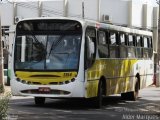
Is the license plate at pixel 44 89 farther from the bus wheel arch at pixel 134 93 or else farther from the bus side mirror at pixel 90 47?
the bus wheel arch at pixel 134 93

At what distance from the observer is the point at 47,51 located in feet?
60.4

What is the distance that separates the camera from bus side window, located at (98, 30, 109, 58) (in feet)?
63.8

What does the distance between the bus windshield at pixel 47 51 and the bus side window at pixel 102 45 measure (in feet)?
4.44

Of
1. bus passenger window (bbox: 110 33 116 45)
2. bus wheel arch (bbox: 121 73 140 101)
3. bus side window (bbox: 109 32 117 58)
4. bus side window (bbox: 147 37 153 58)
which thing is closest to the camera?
bus side window (bbox: 109 32 117 58)

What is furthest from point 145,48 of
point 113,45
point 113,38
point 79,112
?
point 79,112

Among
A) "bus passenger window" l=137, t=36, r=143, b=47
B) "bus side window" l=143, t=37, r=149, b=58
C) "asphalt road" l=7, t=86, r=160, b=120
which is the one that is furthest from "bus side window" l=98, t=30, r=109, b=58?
"bus side window" l=143, t=37, r=149, b=58

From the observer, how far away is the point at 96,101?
1956 centimetres

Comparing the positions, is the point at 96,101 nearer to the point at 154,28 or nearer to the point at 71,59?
the point at 71,59

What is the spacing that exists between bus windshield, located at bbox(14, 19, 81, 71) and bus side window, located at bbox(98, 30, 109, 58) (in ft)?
4.44

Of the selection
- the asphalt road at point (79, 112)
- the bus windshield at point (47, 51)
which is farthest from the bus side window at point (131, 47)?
the bus windshield at point (47, 51)

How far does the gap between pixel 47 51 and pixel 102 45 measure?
7.26 ft

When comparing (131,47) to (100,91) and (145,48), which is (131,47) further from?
(100,91)

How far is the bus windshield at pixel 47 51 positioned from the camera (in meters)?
18.2

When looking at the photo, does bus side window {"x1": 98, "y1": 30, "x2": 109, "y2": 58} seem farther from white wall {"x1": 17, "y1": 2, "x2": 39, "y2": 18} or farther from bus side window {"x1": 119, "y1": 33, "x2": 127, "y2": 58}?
white wall {"x1": 17, "y1": 2, "x2": 39, "y2": 18}
